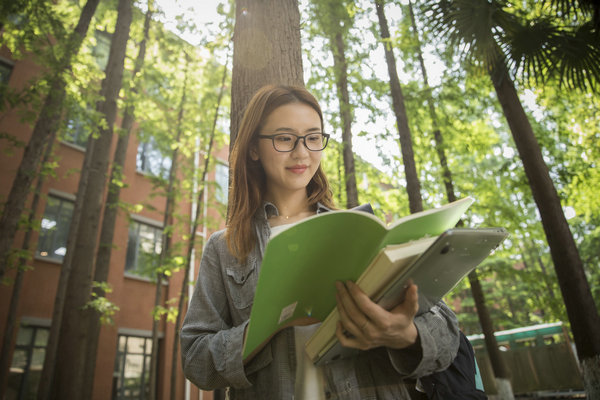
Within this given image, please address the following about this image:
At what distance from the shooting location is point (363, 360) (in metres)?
1.38

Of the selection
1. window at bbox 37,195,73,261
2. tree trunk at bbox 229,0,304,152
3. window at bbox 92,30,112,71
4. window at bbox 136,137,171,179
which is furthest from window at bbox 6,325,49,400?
tree trunk at bbox 229,0,304,152

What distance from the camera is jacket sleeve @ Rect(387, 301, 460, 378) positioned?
121 cm

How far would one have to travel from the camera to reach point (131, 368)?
11422mm

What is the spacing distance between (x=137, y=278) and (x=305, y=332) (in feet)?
40.0

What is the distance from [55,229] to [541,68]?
11.5 metres

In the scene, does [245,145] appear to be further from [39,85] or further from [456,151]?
[456,151]

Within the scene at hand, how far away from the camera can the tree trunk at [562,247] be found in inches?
187

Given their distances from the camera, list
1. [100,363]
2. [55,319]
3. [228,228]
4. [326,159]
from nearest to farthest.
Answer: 1. [228,228]
2. [55,319]
3. [100,363]
4. [326,159]

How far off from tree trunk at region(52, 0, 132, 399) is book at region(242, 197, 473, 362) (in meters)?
6.79

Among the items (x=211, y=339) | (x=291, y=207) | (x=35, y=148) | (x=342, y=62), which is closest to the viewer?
(x=211, y=339)

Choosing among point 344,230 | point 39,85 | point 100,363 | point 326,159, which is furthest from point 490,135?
point 100,363

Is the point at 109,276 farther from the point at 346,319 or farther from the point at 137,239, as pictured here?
the point at 346,319

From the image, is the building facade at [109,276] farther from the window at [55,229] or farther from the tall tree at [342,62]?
the tall tree at [342,62]

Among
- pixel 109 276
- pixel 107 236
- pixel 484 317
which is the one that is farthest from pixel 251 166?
pixel 109 276
